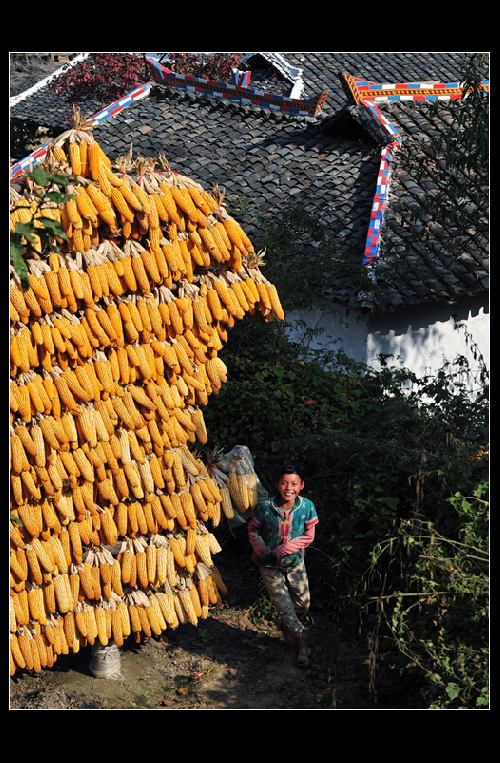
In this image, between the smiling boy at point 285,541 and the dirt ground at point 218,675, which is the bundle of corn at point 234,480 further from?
the dirt ground at point 218,675

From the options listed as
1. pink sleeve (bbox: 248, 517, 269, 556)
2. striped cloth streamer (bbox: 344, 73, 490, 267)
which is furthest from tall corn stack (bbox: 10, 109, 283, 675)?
striped cloth streamer (bbox: 344, 73, 490, 267)

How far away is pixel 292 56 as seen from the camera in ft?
81.8

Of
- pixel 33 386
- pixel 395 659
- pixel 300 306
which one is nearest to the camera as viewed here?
pixel 33 386

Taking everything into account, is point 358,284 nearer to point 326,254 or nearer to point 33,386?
point 326,254

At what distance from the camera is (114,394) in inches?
212

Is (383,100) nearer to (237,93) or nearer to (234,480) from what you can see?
(237,93)

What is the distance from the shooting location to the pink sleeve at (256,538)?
20.3 ft

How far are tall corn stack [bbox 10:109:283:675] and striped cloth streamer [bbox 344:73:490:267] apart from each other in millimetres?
5712

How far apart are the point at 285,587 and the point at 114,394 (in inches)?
74.1

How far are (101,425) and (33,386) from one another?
1.64 feet

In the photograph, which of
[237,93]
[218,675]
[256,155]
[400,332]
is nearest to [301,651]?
[218,675]

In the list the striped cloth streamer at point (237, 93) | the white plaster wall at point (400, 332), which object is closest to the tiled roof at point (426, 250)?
the white plaster wall at point (400, 332)

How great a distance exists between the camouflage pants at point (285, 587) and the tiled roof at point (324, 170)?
5.15 metres

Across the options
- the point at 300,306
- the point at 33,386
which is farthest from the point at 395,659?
the point at 300,306
